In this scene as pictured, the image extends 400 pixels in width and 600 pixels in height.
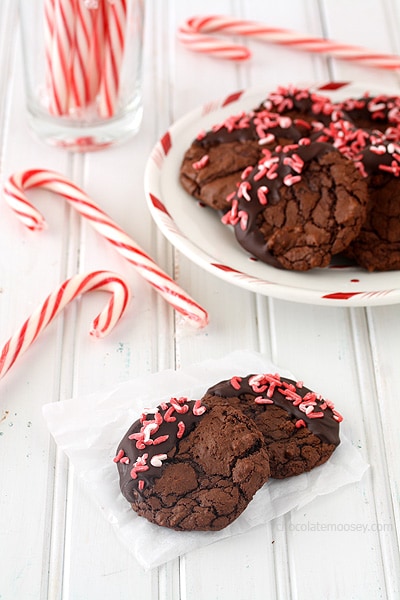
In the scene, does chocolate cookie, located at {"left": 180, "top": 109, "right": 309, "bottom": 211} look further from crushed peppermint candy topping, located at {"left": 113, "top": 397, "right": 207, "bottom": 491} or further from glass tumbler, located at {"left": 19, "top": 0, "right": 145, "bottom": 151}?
crushed peppermint candy topping, located at {"left": 113, "top": 397, "right": 207, "bottom": 491}

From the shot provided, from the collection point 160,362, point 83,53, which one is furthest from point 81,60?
point 160,362

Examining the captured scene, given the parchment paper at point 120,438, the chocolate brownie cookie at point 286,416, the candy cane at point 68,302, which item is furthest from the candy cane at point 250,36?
the chocolate brownie cookie at point 286,416

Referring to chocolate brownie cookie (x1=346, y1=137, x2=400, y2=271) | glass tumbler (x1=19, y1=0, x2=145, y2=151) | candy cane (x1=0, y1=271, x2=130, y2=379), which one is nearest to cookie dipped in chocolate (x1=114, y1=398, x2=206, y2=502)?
candy cane (x1=0, y1=271, x2=130, y2=379)

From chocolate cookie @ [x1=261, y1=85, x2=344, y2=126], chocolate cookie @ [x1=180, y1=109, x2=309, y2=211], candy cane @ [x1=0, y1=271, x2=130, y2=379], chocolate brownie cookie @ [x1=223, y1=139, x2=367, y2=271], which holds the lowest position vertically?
candy cane @ [x1=0, y1=271, x2=130, y2=379]

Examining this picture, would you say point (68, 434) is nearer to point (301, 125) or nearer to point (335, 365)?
point (335, 365)

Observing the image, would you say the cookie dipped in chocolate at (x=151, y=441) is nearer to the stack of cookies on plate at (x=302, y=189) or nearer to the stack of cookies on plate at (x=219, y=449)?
the stack of cookies on plate at (x=219, y=449)

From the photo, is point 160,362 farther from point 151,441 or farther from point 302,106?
point 302,106

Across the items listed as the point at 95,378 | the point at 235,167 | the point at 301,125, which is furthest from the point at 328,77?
the point at 95,378

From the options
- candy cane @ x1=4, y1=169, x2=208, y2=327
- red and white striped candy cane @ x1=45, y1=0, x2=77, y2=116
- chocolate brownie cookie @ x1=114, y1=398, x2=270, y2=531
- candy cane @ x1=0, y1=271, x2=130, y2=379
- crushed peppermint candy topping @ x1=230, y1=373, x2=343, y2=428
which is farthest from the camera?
red and white striped candy cane @ x1=45, y1=0, x2=77, y2=116
